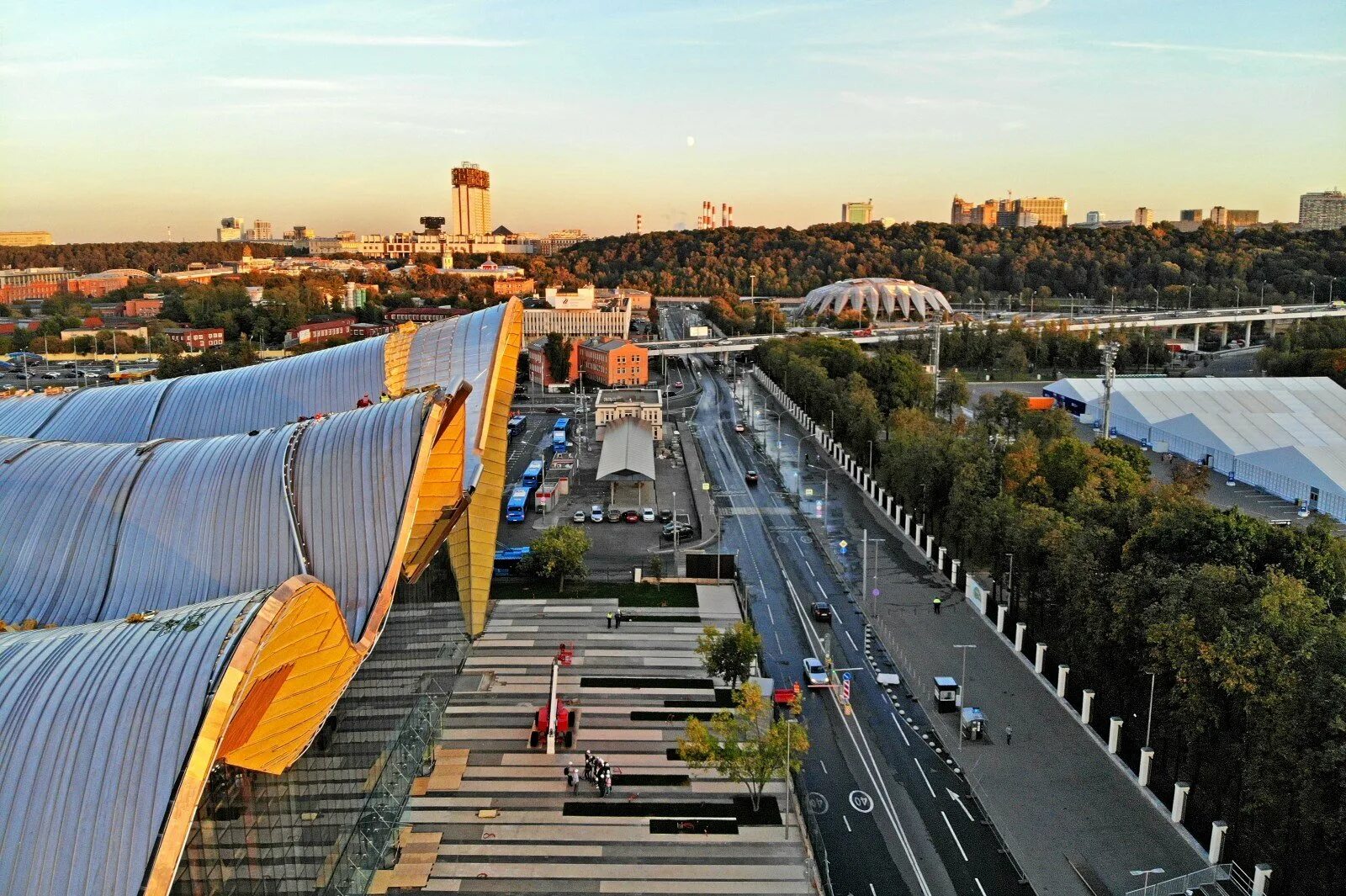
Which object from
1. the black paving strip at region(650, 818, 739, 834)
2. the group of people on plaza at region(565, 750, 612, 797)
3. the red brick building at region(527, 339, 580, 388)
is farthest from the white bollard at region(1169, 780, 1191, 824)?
the red brick building at region(527, 339, 580, 388)

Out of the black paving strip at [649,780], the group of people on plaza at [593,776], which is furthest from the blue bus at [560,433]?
the black paving strip at [649,780]

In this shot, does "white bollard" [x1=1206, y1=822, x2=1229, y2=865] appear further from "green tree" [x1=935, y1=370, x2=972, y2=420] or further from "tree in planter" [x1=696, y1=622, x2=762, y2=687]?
"green tree" [x1=935, y1=370, x2=972, y2=420]

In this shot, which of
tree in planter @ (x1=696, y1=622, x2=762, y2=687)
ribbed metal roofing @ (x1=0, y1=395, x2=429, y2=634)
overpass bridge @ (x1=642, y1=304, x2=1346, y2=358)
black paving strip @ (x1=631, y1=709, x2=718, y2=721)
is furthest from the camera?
overpass bridge @ (x1=642, y1=304, x2=1346, y2=358)

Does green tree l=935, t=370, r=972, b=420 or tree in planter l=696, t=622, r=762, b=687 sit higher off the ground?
green tree l=935, t=370, r=972, b=420

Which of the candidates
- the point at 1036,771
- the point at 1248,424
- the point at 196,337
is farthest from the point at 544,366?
the point at 1036,771

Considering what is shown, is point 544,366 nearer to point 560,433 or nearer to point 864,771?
point 560,433

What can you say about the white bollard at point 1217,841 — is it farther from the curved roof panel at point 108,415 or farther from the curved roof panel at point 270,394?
the curved roof panel at point 108,415

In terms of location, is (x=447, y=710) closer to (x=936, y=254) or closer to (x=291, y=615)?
(x=291, y=615)
